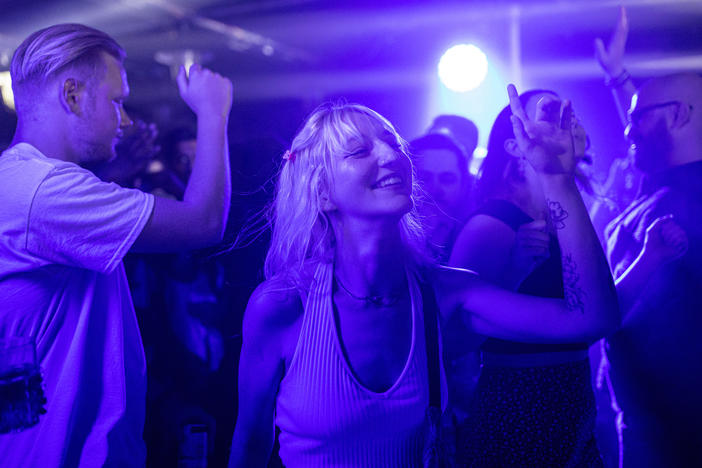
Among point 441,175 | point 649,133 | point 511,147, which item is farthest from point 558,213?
point 441,175

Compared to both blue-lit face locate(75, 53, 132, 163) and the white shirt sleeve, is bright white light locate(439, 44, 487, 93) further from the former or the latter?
the white shirt sleeve

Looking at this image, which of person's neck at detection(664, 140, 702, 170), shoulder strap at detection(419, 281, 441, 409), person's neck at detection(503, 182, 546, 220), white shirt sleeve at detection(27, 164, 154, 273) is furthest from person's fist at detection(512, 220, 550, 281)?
white shirt sleeve at detection(27, 164, 154, 273)

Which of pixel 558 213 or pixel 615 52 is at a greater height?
pixel 615 52

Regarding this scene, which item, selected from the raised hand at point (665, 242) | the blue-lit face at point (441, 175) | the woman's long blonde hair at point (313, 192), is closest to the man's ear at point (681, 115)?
the raised hand at point (665, 242)

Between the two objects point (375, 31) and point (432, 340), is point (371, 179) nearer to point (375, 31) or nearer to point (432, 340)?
point (432, 340)

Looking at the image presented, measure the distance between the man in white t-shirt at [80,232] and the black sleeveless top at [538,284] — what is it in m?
1.03

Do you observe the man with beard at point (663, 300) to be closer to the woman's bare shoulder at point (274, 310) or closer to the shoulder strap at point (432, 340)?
the shoulder strap at point (432, 340)

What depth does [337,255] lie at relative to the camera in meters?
1.68

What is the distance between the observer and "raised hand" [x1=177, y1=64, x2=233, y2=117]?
1.53m

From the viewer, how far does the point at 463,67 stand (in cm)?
512

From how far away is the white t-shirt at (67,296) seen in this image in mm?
1260

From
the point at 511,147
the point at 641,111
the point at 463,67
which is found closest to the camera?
the point at 511,147

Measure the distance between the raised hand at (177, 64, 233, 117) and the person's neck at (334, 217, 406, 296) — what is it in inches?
20.6

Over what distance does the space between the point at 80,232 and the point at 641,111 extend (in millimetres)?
2419
